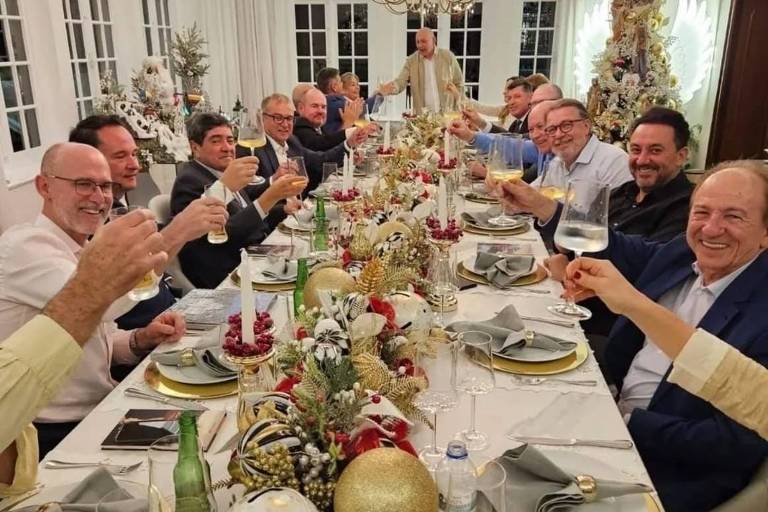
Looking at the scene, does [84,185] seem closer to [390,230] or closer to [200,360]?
[200,360]

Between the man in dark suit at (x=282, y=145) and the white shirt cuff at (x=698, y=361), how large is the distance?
8.60 ft

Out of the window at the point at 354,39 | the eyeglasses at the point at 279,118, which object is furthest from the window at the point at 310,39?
the eyeglasses at the point at 279,118

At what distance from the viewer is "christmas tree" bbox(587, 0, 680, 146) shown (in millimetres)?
5875

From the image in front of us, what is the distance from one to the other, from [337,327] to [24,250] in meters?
0.87

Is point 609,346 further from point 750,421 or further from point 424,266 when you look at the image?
point 750,421

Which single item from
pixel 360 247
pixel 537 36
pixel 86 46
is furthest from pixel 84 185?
pixel 537 36

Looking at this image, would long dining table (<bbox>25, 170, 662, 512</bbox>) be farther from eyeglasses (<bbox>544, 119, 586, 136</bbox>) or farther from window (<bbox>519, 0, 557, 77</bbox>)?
window (<bbox>519, 0, 557, 77</bbox>)

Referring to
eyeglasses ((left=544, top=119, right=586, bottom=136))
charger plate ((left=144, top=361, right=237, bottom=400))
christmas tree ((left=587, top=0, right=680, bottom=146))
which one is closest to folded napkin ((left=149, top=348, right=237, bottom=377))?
charger plate ((left=144, top=361, right=237, bottom=400))

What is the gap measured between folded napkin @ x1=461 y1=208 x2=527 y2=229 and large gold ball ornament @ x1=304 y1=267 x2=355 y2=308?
4.65ft

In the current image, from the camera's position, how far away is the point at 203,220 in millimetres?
1811

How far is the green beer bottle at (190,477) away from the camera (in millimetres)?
866

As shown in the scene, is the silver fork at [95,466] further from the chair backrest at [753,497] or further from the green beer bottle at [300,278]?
the chair backrest at [753,497]

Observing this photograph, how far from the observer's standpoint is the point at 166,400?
1.36 meters

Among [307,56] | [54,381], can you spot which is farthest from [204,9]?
[54,381]
